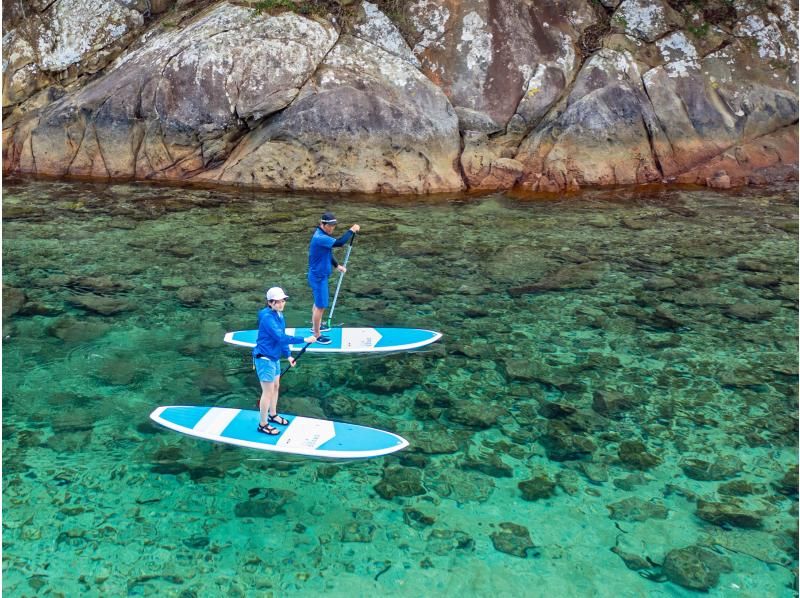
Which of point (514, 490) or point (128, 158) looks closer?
point (514, 490)

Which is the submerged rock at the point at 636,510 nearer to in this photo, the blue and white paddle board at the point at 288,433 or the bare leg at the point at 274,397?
the blue and white paddle board at the point at 288,433

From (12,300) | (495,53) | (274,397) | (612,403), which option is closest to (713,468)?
(612,403)

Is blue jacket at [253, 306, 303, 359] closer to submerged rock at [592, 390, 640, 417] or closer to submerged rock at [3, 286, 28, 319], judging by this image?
submerged rock at [592, 390, 640, 417]

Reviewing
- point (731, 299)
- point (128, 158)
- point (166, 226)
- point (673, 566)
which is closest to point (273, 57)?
point (128, 158)

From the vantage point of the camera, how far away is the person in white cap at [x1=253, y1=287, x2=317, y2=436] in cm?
795

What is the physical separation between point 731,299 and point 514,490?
739 cm

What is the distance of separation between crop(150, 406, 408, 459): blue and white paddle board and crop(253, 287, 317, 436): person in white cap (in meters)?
0.22

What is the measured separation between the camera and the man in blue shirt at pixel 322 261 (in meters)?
10.5

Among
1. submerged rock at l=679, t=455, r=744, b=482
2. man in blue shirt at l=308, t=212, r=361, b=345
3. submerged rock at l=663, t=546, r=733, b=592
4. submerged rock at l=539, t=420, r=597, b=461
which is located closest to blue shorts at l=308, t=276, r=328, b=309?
man in blue shirt at l=308, t=212, r=361, b=345

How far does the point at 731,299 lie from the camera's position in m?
13.0

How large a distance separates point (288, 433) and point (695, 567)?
186 inches

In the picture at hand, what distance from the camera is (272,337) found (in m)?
7.99

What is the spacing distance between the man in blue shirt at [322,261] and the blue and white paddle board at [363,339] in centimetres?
20

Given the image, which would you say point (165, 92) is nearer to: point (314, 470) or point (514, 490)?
point (314, 470)
